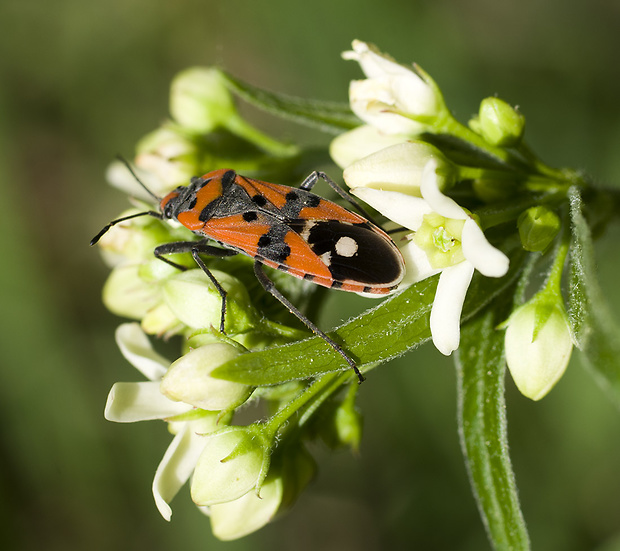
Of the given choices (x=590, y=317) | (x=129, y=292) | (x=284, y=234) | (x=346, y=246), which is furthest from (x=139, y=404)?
(x=590, y=317)

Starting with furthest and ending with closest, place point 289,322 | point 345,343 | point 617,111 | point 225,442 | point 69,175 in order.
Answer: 1. point 69,175
2. point 617,111
3. point 289,322
4. point 225,442
5. point 345,343

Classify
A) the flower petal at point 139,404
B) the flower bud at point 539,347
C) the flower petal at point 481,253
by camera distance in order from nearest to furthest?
the flower petal at point 481,253 → the flower bud at point 539,347 → the flower petal at point 139,404

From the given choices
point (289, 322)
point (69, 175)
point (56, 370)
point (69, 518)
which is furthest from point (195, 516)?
point (69, 175)

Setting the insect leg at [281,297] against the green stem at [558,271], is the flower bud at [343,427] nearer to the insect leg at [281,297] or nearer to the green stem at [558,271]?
the insect leg at [281,297]

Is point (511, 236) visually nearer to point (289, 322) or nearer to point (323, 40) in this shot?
point (289, 322)

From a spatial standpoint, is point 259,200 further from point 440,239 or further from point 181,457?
point 181,457

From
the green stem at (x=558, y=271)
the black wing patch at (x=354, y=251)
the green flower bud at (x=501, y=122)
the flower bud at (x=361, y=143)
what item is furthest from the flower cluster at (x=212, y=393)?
the green flower bud at (x=501, y=122)
